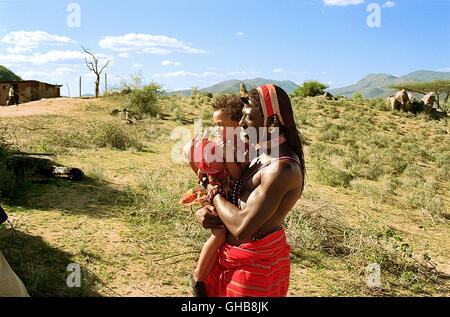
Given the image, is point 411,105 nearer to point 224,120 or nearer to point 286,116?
point 224,120

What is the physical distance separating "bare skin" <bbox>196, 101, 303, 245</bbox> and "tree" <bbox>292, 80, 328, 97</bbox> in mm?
35271

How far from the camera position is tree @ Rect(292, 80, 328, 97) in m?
35.9

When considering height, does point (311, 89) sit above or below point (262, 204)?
above

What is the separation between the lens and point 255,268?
202 cm

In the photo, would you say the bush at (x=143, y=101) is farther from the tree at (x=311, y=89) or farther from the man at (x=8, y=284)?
the tree at (x=311, y=89)

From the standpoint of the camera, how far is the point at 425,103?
2653 cm

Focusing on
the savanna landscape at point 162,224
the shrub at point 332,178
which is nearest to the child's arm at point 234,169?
the savanna landscape at point 162,224

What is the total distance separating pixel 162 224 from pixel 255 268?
4.26m

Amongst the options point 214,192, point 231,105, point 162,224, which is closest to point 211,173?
point 214,192

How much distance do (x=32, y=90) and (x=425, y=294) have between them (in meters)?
30.8

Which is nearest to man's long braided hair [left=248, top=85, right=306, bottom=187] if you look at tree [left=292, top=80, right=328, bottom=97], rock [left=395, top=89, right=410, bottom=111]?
rock [left=395, top=89, right=410, bottom=111]

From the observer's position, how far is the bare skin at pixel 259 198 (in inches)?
71.7
